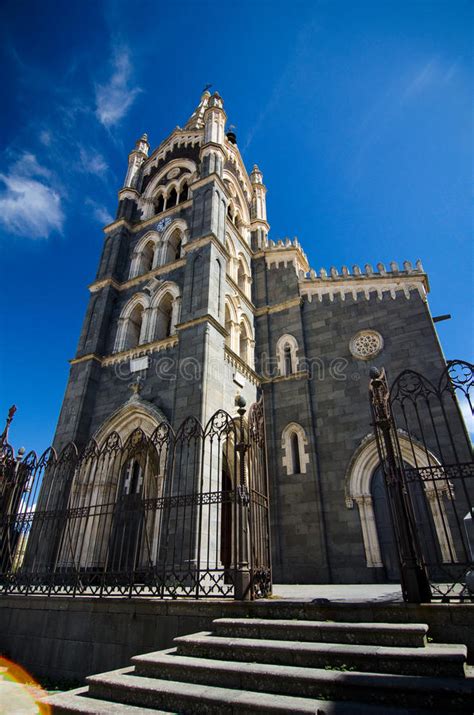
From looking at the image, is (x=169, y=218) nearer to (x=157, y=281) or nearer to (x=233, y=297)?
(x=157, y=281)

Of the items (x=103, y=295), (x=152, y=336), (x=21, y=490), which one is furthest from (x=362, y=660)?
(x=103, y=295)

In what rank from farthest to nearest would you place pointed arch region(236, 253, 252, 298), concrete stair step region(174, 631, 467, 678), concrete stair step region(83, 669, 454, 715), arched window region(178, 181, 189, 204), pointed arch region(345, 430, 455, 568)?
arched window region(178, 181, 189, 204), pointed arch region(236, 253, 252, 298), pointed arch region(345, 430, 455, 568), concrete stair step region(174, 631, 467, 678), concrete stair step region(83, 669, 454, 715)

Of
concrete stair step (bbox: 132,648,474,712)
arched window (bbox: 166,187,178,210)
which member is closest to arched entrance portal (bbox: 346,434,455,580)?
concrete stair step (bbox: 132,648,474,712)

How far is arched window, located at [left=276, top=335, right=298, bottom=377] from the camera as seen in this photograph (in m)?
16.6

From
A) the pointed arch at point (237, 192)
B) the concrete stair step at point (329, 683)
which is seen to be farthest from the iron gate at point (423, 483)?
the pointed arch at point (237, 192)

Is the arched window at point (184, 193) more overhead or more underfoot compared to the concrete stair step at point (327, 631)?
more overhead

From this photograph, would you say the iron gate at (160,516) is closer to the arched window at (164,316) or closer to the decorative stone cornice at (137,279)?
the arched window at (164,316)

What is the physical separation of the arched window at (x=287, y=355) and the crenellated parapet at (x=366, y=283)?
2.23 meters

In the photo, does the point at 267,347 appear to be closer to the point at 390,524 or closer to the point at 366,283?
the point at 366,283

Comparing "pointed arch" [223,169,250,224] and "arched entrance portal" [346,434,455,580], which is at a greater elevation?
"pointed arch" [223,169,250,224]

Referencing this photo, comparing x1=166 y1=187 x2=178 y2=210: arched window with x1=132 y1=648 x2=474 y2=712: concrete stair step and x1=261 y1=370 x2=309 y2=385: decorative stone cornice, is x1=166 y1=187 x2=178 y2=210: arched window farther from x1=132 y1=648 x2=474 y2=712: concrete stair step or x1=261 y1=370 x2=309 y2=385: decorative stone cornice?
x1=132 y1=648 x2=474 y2=712: concrete stair step

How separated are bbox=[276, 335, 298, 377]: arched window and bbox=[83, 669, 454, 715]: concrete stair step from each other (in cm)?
1284

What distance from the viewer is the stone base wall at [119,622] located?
4707 mm

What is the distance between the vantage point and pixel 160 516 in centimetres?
1121
